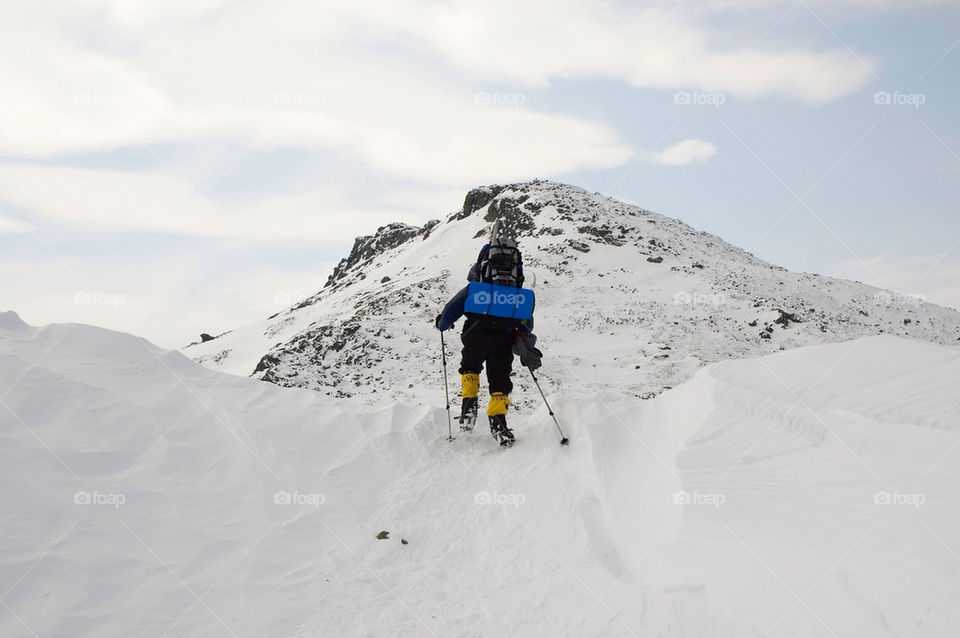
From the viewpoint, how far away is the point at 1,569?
3219 mm

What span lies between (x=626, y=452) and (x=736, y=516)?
1712 millimetres

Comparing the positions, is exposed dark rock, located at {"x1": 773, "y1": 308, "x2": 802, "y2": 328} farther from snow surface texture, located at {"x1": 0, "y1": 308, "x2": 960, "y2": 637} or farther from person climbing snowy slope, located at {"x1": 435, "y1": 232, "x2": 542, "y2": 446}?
person climbing snowy slope, located at {"x1": 435, "y1": 232, "x2": 542, "y2": 446}

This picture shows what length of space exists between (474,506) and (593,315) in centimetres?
1811

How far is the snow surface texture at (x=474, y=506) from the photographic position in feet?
10.8

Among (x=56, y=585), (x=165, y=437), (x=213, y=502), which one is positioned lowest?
(x=56, y=585)

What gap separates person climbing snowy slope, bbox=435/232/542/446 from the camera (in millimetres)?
7297

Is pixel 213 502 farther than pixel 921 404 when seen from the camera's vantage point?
No

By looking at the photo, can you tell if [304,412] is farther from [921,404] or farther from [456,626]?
[921,404]

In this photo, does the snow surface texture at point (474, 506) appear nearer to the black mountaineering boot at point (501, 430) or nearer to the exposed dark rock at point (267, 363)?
the black mountaineering boot at point (501, 430)

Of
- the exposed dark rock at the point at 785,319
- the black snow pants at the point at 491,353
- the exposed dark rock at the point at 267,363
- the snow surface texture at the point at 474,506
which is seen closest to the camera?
the snow surface texture at the point at 474,506

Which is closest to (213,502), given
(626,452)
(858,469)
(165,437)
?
(165,437)

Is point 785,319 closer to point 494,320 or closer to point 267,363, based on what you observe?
point 494,320

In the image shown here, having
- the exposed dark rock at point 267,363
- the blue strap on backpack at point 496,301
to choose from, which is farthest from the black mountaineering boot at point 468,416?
the exposed dark rock at point 267,363

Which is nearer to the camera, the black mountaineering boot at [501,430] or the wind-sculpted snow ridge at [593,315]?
the black mountaineering boot at [501,430]
